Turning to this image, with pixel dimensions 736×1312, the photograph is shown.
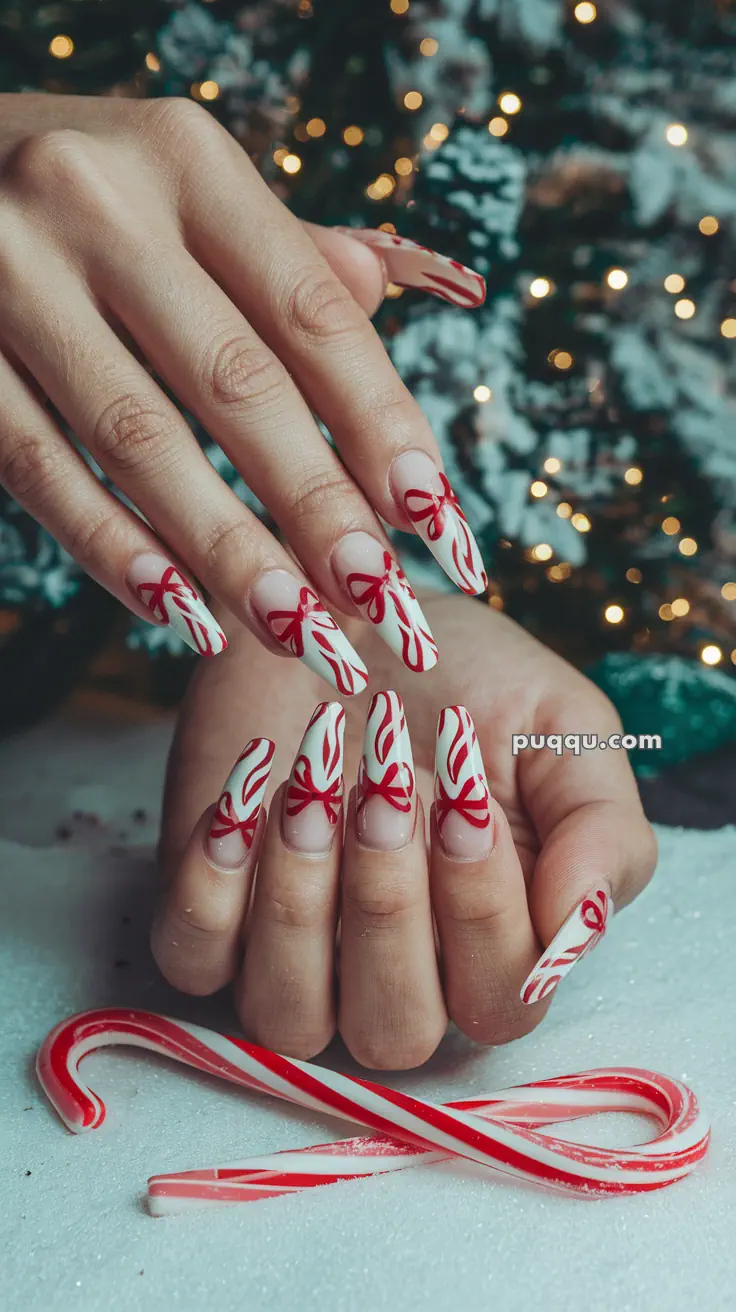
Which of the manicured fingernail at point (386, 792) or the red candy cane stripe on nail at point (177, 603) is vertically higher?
the red candy cane stripe on nail at point (177, 603)

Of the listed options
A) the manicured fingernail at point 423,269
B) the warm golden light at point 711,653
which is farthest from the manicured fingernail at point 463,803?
the warm golden light at point 711,653

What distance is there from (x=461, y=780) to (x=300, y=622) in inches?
5.0

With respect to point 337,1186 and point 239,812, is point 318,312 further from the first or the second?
point 337,1186

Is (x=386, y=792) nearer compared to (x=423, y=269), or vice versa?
(x=386, y=792)

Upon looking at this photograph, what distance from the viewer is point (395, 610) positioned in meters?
0.67

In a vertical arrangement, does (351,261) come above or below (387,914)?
above

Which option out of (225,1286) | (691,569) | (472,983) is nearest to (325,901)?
(472,983)

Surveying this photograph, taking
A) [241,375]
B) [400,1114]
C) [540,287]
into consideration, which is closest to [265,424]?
[241,375]

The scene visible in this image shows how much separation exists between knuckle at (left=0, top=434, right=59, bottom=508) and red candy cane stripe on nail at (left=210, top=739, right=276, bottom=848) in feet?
0.66

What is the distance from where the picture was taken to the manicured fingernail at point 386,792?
2.11 feet

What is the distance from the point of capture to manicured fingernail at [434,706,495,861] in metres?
0.65

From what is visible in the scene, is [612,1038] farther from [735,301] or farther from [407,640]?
[735,301]

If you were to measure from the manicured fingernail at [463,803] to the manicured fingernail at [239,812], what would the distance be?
0.10m

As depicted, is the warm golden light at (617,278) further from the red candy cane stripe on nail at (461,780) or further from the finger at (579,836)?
the red candy cane stripe on nail at (461,780)
